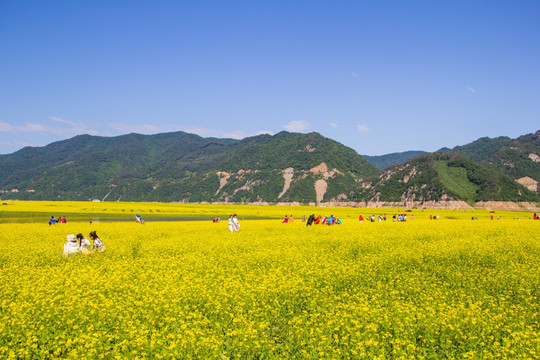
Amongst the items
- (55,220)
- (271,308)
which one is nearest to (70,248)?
(271,308)

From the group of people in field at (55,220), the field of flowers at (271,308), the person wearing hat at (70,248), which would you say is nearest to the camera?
the field of flowers at (271,308)

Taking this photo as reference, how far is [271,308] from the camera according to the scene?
1152cm

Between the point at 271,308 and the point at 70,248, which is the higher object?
the point at 70,248

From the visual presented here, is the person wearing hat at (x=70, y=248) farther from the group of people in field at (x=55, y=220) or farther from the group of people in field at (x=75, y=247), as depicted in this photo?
the group of people in field at (x=55, y=220)

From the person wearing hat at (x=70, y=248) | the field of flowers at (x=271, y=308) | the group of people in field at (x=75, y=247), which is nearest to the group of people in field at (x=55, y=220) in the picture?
the group of people in field at (x=75, y=247)

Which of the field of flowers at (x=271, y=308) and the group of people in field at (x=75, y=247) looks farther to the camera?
the group of people in field at (x=75, y=247)

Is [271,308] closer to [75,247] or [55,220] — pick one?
Result: [75,247]

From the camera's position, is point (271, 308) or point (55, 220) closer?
point (271, 308)

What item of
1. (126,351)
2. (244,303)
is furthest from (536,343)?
(126,351)

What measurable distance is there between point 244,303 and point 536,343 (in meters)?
7.63

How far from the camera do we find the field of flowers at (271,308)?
8.70 m

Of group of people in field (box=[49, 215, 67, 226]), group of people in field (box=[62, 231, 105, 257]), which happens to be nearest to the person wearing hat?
group of people in field (box=[62, 231, 105, 257])

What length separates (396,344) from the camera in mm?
9258

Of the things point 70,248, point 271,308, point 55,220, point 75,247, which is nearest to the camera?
point 271,308
